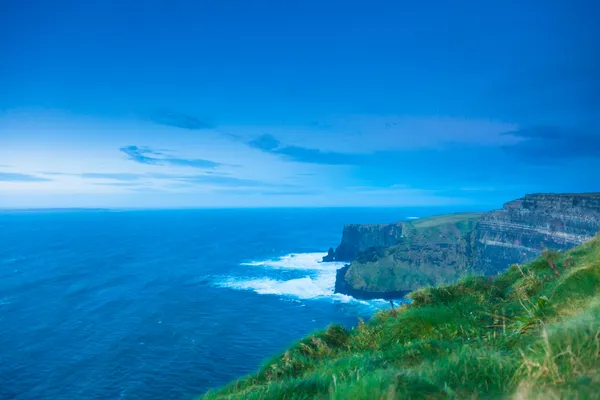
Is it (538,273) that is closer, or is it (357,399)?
(357,399)

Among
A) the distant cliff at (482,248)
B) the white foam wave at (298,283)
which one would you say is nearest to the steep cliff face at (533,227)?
the distant cliff at (482,248)

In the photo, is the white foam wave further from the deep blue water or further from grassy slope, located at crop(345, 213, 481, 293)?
grassy slope, located at crop(345, 213, 481, 293)

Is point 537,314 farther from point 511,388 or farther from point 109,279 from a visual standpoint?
point 109,279

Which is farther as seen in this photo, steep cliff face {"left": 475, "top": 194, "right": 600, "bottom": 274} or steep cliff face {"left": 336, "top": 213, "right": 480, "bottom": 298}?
steep cliff face {"left": 336, "top": 213, "right": 480, "bottom": 298}

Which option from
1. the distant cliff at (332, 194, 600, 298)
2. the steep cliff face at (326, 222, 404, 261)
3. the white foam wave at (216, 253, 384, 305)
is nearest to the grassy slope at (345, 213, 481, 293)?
the distant cliff at (332, 194, 600, 298)

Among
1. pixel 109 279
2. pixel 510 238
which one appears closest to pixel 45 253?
pixel 109 279

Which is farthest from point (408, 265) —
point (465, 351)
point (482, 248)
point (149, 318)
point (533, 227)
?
point (465, 351)

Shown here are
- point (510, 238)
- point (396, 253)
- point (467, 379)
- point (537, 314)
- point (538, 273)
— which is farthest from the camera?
point (396, 253)
